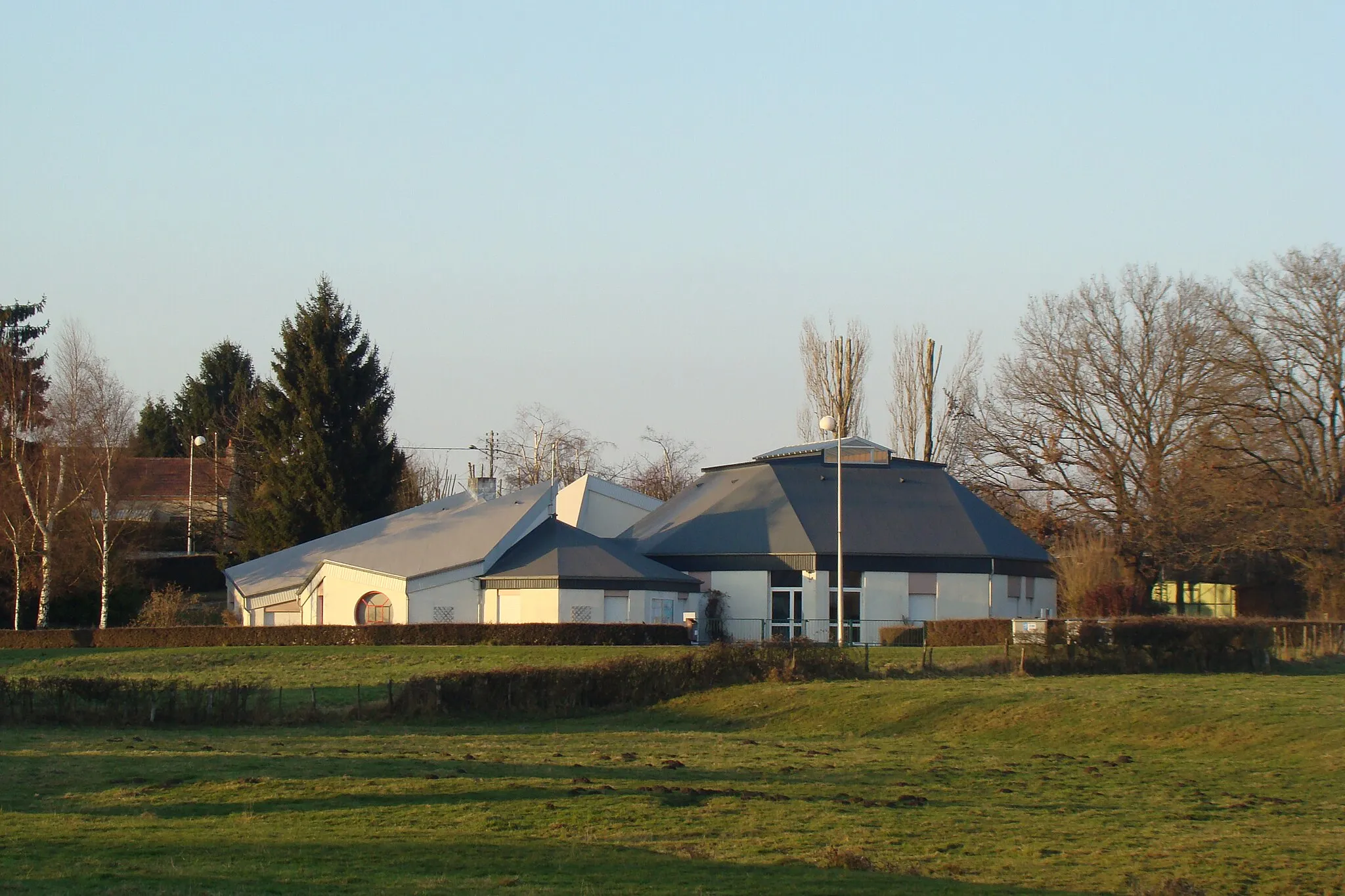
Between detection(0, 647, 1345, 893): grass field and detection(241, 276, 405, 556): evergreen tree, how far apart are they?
38256 millimetres

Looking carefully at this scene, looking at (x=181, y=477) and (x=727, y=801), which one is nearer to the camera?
(x=727, y=801)

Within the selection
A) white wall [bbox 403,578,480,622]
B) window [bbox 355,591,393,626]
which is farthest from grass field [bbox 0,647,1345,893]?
window [bbox 355,591,393,626]

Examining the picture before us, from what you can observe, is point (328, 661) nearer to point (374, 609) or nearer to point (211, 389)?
point (374, 609)

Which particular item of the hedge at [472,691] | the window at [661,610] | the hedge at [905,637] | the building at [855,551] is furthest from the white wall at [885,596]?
the hedge at [472,691]

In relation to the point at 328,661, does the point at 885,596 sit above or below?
above

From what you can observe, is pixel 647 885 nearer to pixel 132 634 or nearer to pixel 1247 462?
pixel 132 634

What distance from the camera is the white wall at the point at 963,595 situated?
52156mm

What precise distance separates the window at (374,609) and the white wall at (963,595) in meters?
19.9

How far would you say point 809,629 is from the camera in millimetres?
51188

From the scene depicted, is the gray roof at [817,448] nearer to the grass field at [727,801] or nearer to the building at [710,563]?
the building at [710,563]

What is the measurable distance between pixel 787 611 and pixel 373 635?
15.7 metres

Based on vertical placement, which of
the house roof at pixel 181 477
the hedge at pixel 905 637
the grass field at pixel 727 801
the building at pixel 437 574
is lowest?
the grass field at pixel 727 801

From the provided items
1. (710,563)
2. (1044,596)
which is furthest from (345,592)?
(1044,596)

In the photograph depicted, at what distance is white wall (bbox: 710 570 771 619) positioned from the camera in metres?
52.0
